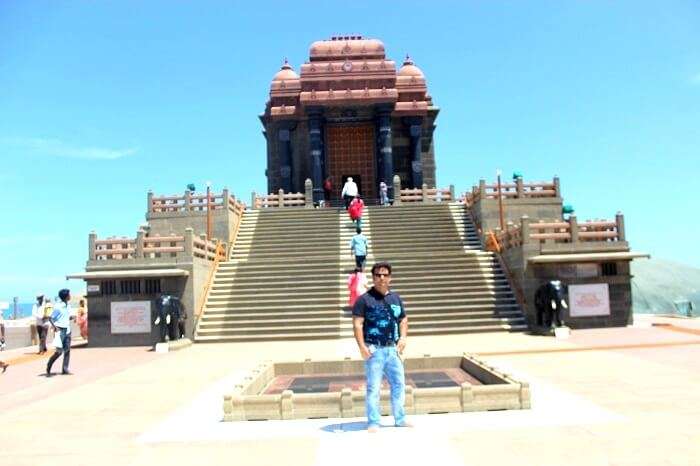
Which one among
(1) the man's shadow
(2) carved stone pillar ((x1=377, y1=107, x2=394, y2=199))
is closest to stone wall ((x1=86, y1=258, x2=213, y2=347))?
(1) the man's shadow

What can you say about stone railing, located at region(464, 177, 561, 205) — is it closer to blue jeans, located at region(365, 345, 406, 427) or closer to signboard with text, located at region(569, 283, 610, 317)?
signboard with text, located at region(569, 283, 610, 317)

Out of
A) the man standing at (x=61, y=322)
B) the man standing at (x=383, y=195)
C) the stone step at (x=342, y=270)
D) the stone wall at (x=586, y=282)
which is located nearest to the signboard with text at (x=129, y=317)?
the stone step at (x=342, y=270)

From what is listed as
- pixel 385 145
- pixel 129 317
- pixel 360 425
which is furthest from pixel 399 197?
pixel 360 425

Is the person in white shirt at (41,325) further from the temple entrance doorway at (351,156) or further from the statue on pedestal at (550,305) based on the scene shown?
the temple entrance doorway at (351,156)

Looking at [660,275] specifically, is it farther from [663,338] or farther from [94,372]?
[94,372]

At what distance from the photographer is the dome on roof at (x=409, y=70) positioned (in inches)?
1382

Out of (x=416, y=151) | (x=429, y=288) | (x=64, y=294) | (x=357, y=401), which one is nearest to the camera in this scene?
(x=357, y=401)

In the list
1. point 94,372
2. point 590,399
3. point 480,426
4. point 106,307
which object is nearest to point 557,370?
point 590,399

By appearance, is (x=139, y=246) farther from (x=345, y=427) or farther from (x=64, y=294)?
(x=345, y=427)

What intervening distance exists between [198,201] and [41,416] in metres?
18.6

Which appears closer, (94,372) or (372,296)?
(372,296)

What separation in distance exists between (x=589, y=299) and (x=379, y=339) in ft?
43.5

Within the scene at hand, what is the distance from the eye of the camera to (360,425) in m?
6.96

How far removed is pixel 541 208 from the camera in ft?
83.4
